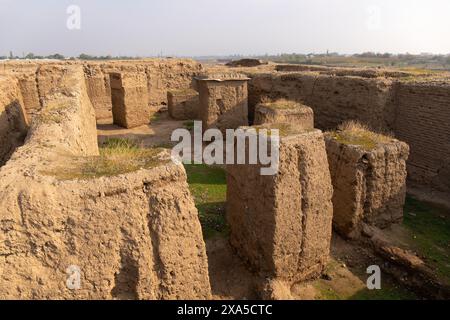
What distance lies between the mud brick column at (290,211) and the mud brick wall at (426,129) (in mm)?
4726

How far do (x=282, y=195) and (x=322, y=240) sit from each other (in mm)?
1185

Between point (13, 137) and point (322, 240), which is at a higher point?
point (13, 137)

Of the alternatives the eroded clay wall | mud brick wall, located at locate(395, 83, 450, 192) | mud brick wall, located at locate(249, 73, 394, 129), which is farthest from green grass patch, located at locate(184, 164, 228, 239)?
mud brick wall, located at locate(395, 83, 450, 192)

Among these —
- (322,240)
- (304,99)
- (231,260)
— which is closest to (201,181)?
(231,260)

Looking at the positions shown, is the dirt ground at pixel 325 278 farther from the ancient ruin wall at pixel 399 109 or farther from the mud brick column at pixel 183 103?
the mud brick column at pixel 183 103

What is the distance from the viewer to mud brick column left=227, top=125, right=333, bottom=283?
479cm

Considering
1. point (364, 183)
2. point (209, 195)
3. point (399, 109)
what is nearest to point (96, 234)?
point (364, 183)

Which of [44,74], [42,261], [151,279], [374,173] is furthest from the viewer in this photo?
[44,74]

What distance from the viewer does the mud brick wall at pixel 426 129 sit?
8.15 meters

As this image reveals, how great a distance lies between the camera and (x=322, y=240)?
5301 mm

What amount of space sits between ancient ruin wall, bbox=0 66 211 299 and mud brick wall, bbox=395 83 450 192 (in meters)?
7.48

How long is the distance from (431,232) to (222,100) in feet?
24.3

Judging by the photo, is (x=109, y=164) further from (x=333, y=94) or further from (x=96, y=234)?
(x=333, y=94)
